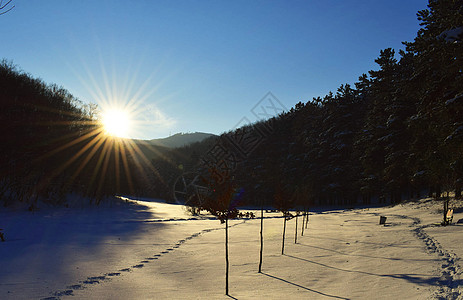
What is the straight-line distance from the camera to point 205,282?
7695 millimetres

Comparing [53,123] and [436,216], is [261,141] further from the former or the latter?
[436,216]

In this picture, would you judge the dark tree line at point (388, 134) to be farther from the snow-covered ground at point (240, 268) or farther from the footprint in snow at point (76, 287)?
the footprint in snow at point (76, 287)

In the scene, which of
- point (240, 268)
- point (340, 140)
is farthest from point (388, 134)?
Answer: point (240, 268)

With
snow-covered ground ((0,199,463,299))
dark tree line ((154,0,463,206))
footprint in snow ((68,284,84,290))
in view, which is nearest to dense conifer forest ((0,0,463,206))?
dark tree line ((154,0,463,206))

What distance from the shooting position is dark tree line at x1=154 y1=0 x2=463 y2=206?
16.2m

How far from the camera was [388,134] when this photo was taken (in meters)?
30.3

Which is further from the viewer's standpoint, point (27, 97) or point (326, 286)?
point (27, 97)

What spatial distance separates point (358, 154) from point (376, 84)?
9356 mm

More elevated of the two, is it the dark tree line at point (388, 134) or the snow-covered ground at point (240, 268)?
the dark tree line at point (388, 134)

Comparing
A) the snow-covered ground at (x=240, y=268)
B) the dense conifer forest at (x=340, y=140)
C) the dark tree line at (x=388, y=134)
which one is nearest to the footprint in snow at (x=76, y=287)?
the snow-covered ground at (x=240, y=268)

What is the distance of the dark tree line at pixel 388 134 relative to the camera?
16.2 m

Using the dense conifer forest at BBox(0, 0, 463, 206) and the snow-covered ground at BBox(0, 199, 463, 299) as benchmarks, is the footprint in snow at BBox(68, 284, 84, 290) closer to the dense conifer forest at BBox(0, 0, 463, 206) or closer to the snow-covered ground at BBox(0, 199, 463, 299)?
the snow-covered ground at BBox(0, 199, 463, 299)

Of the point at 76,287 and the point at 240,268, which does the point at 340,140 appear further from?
the point at 76,287

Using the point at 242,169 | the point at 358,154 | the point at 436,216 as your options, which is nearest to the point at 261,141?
the point at 242,169
